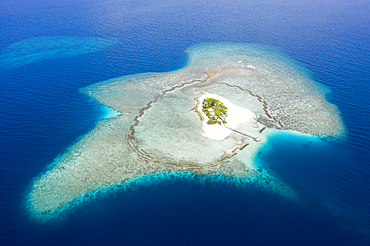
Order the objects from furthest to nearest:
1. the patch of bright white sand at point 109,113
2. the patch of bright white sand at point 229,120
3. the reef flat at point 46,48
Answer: the reef flat at point 46,48, the patch of bright white sand at point 109,113, the patch of bright white sand at point 229,120

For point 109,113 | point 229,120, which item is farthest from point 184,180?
point 109,113

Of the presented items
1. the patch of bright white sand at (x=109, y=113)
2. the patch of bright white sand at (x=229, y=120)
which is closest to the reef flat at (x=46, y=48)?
the patch of bright white sand at (x=109, y=113)

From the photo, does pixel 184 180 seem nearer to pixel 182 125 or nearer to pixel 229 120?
pixel 182 125

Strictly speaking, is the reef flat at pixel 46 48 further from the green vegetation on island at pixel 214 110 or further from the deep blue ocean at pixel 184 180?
the green vegetation on island at pixel 214 110

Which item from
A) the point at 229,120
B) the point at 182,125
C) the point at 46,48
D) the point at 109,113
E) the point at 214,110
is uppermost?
the point at 46,48

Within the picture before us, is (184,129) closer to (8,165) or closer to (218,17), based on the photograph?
(8,165)

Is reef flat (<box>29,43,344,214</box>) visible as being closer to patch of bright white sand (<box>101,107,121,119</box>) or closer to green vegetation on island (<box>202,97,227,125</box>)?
patch of bright white sand (<box>101,107,121,119</box>)

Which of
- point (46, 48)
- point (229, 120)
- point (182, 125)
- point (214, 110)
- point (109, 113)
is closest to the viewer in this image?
point (182, 125)
